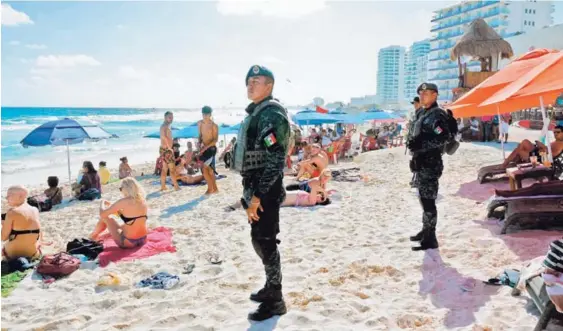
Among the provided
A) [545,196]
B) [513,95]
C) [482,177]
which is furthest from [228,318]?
[482,177]

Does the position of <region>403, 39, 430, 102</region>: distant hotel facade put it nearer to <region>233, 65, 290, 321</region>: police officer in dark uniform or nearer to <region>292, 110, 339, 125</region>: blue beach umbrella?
<region>292, 110, 339, 125</region>: blue beach umbrella

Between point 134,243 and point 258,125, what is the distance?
9.91 feet

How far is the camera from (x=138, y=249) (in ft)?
16.6

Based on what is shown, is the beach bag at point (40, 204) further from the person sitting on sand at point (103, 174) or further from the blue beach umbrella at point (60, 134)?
the person sitting on sand at point (103, 174)

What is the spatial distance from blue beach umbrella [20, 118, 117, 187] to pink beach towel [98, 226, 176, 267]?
6.20 meters

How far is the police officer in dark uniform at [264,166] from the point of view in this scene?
2.94 metres

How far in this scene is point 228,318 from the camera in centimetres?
322

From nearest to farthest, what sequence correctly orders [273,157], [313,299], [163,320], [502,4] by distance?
[273,157] < [163,320] < [313,299] < [502,4]

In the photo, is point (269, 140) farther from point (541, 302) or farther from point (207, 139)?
point (207, 139)

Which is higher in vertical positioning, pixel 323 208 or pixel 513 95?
pixel 513 95

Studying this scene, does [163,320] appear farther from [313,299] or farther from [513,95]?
[513,95]

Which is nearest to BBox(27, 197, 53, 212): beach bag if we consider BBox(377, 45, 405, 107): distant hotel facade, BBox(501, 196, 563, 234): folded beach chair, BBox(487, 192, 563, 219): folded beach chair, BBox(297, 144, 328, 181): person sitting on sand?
BBox(297, 144, 328, 181): person sitting on sand

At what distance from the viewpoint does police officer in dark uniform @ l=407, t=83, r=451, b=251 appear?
444cm

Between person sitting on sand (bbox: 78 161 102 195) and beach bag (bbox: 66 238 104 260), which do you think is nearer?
beach bag (bbox: 66 238 104 260)
